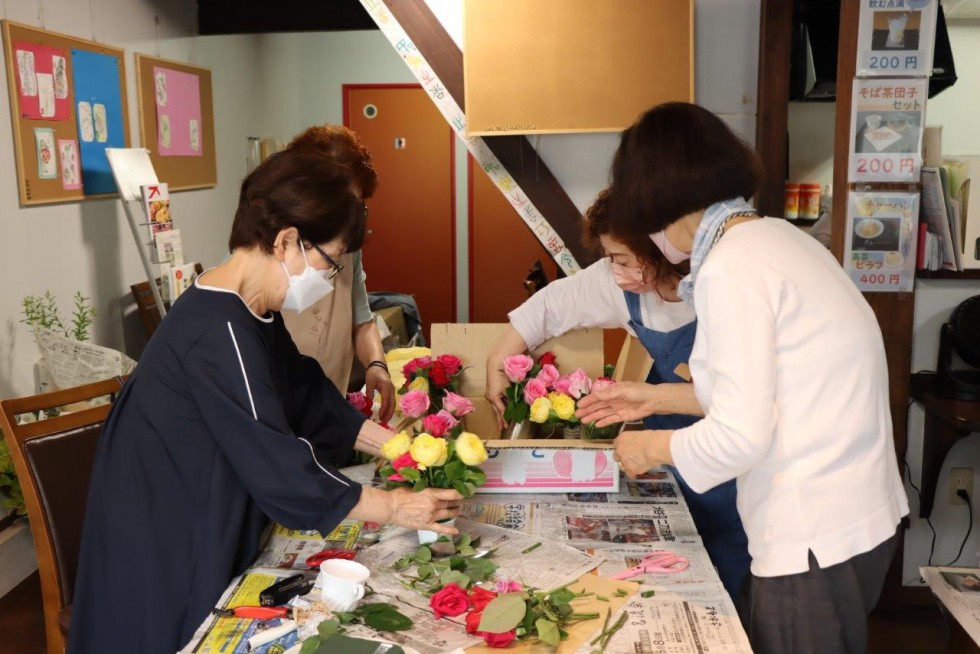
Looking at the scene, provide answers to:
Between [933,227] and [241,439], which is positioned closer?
[241,439]

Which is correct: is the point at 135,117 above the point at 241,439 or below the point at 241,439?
above

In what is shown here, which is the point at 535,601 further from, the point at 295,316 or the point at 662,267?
the point at 295,316

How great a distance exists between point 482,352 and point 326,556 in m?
0.87

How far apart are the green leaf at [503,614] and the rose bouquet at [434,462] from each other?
304mm

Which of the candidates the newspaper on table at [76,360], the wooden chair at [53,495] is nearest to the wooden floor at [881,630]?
the newspaper on table at [76,360]

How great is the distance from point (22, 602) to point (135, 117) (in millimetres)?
2521

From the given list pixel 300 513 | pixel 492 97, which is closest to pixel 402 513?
pixel 300 513

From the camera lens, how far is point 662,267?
208 centimetres

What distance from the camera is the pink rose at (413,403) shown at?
6.89 ft

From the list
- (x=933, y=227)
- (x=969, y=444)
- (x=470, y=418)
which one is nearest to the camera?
(x=470, y=418)

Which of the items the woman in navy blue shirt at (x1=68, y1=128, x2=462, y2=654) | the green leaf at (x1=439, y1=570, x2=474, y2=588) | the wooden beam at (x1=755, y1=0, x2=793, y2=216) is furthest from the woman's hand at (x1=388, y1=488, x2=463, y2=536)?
the wooden beam at (x1=755, y1=0, x2=793, y2=216)

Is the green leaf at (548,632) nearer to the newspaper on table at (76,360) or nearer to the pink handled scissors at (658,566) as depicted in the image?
the pink handled scissors at (658,566)

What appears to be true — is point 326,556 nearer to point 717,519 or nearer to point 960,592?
point 717,519

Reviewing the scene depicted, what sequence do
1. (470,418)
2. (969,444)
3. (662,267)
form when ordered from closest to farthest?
(662,267), (470,418), (969,444)
